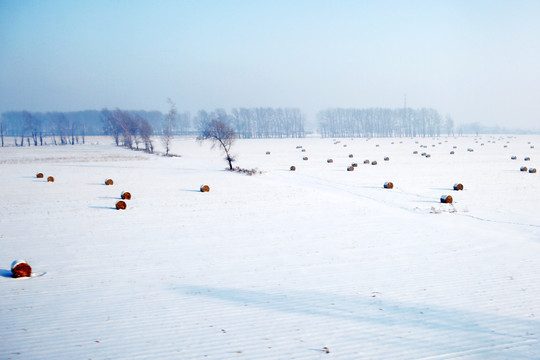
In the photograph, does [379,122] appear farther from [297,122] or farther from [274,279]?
[274,279]

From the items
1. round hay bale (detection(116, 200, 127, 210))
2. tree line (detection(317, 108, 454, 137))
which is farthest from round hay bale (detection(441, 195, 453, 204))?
tree line (detection(317, 108, 454, 137))

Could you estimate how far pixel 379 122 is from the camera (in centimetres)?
17538

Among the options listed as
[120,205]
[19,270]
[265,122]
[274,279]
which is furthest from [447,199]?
[265,122]

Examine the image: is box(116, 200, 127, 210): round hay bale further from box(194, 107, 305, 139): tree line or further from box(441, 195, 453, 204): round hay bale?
box(194, 107, 305, 139): tree line

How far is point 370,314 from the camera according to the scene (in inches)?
294

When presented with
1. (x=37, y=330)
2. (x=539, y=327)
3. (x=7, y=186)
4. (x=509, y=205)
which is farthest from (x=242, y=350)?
(x=7, y=186)

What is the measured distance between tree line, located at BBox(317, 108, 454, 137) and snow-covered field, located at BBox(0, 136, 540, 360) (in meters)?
154

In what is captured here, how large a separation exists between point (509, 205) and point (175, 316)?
17.5 metres

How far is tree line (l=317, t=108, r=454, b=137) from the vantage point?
16988 centimetres

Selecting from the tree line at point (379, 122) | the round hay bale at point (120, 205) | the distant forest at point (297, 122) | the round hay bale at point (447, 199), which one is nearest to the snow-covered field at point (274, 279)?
the round hay bale at point (120, 205)

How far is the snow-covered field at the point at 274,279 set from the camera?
21.1ft

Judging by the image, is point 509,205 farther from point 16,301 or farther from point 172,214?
point 16,301

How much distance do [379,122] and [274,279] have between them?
177 meters

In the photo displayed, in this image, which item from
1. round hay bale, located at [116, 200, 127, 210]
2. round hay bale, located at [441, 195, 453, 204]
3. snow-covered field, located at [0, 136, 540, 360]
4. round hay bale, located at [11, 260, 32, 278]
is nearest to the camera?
snow-covered field, located at [0, 136, 540, 360]
